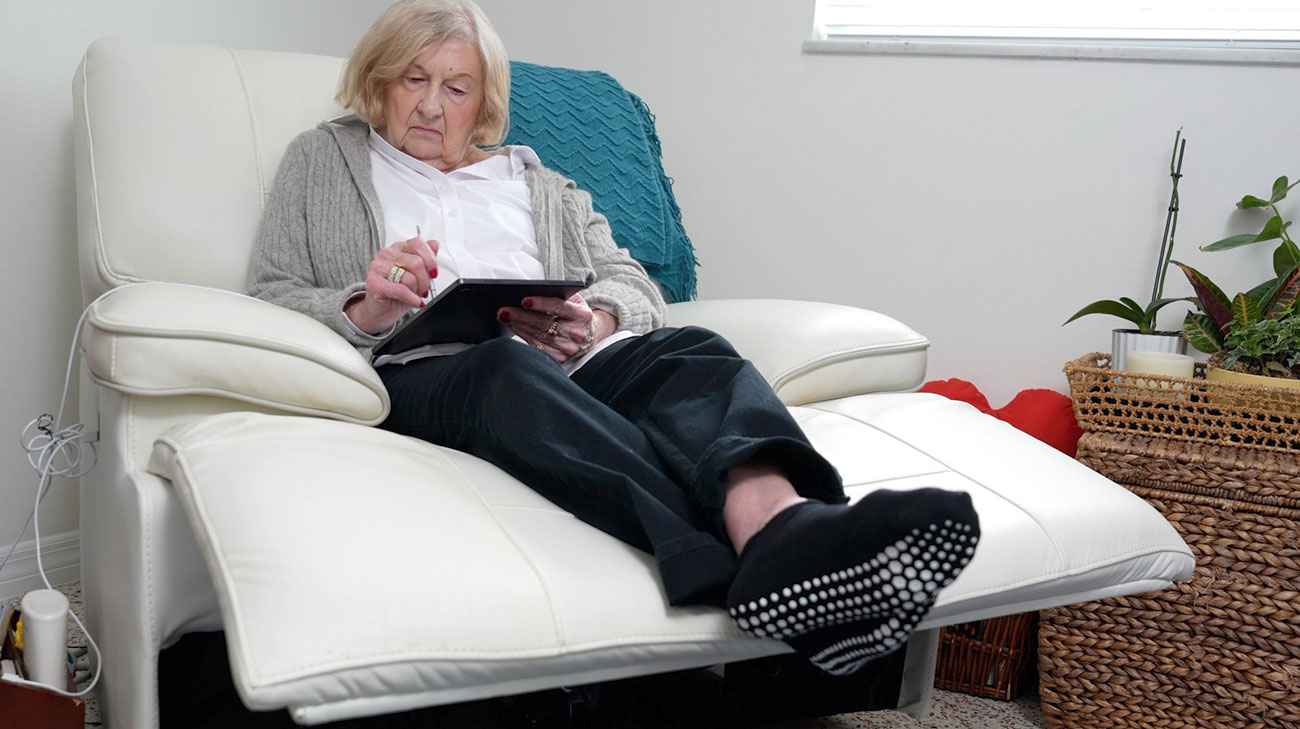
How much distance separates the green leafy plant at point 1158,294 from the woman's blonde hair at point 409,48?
3.23ft

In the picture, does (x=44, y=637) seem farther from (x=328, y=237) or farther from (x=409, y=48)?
(x=409, y=48)

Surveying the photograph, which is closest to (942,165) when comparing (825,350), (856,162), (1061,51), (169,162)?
(856,162)

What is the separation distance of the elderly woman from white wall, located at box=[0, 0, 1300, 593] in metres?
0.51

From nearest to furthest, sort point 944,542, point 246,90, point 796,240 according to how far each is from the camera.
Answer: point 944,542
point 246,90
point 796,240

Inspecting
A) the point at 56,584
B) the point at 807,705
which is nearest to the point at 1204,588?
the point at 807,705

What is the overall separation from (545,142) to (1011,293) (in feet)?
3.08

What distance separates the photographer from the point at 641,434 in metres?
1.05

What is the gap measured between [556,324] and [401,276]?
7.9 inches

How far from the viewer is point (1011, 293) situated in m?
1.99

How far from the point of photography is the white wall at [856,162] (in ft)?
5.40

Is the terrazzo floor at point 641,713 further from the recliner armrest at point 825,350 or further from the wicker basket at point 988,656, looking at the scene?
the recliner armrest at point 825,350

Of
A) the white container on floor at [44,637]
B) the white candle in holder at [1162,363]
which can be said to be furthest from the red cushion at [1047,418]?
the white container on floor at [44,637]

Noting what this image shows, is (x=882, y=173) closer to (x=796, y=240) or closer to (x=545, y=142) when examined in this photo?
(x=796, y=240)

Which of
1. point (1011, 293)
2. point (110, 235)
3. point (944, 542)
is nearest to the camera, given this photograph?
point (944, 542)
